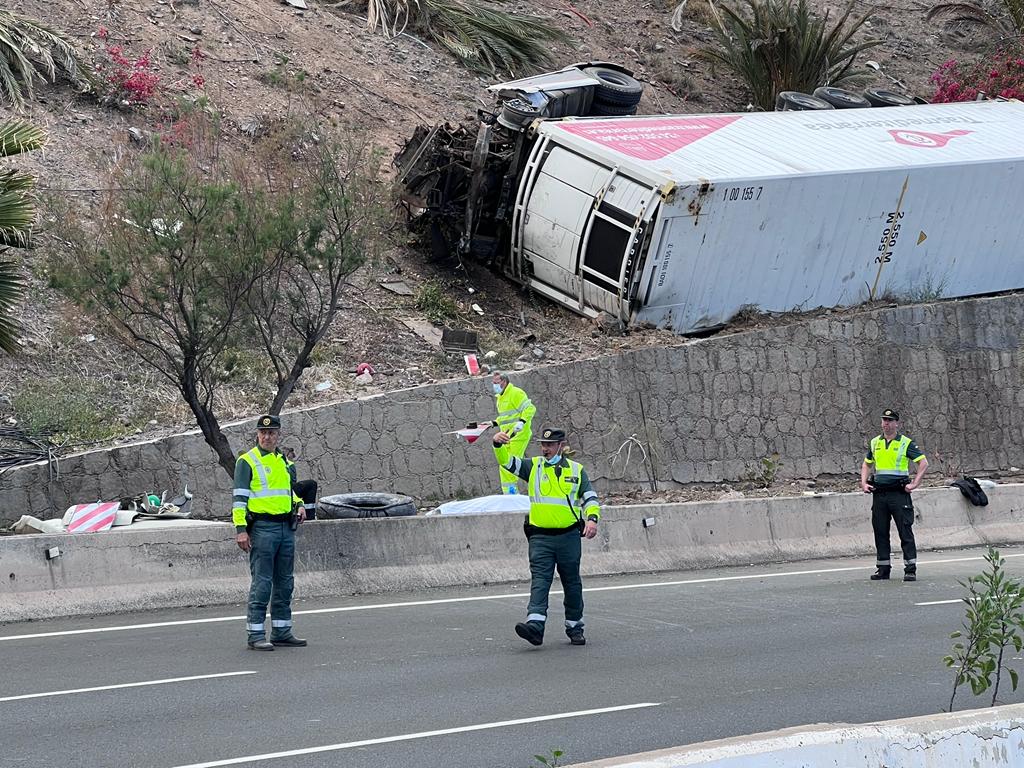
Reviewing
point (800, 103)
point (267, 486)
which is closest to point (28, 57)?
point (800, 103)

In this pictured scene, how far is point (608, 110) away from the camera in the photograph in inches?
902

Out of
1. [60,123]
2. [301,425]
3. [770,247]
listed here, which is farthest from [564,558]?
[60,123]

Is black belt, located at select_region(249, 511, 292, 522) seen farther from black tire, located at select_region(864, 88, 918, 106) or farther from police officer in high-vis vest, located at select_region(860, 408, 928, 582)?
black tire, located at select_region(864, 88, 918, 106)

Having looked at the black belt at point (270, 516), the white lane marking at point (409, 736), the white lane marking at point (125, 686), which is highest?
the black belt at point (270, 516)

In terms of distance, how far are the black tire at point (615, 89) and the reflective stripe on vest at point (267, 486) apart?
544 inches

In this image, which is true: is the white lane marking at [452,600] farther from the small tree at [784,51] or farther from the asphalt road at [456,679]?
the small tree at [784,51]

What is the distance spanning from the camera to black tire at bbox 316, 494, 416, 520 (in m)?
13.9

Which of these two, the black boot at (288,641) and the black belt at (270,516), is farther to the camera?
the black boot at (288,641)

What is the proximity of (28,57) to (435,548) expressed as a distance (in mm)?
12521

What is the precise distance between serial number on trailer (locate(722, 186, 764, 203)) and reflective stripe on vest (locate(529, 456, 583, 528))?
8700 mm

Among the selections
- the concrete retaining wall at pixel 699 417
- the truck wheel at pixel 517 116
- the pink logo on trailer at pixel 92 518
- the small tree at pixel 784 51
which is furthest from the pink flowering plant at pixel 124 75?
the small tree at pixel 784 51

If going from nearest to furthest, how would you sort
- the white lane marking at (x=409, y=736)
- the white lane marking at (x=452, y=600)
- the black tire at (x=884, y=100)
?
the white lane marking at (x=409, y=736), the white lane marking at (x=452, y=600), the black tire at (x=884, y=100)

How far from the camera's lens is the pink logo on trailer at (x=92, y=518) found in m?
12.7

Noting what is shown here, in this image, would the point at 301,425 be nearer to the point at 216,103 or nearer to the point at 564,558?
→ the point at 564,558
